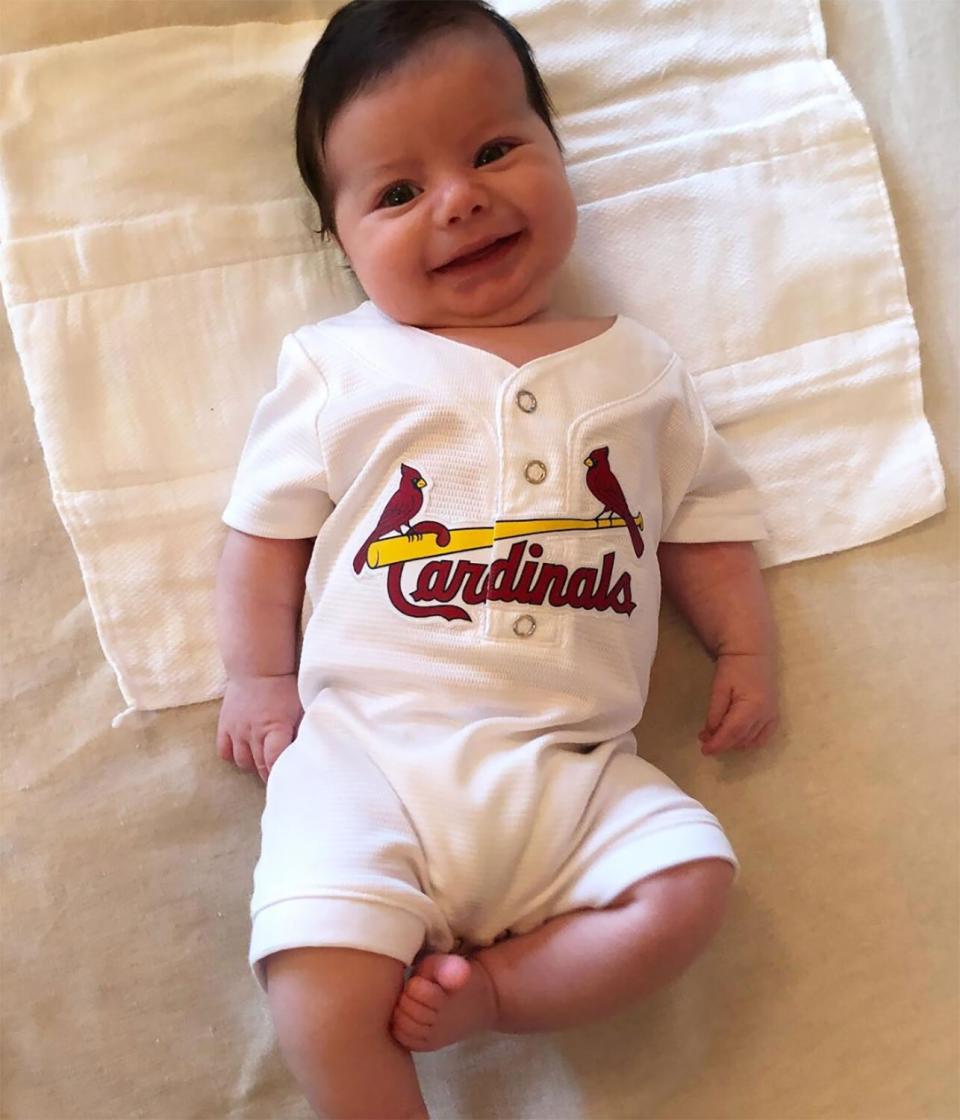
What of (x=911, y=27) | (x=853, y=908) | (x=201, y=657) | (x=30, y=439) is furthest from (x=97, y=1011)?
(x=911, y=27)

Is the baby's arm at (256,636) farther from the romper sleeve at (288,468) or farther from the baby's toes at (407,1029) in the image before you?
the baby's toes at (407,1029)

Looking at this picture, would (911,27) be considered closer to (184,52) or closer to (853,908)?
(184,52)

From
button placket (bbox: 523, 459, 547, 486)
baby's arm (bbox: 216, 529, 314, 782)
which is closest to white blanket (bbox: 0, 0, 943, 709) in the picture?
baby's arm (bbox: 216, 529, 314, 782)

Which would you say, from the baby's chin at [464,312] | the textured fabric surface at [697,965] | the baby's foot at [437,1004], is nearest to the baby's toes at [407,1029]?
the baby's foot at [437,1004]

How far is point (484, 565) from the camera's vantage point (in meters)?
0.83

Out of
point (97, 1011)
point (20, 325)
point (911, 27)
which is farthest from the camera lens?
point (911, 27)

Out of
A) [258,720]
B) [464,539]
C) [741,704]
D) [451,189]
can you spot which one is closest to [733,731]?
[741,704]

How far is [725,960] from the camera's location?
897 mm

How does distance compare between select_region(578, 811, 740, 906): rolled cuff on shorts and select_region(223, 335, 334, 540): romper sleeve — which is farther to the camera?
select_region(223, 335, 334, 540): romper sleeve

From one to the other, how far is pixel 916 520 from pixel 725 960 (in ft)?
1.43

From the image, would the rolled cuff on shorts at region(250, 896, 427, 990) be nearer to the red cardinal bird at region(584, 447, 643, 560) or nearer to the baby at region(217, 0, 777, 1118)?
the baby at region(217, 0, 777, 1118)

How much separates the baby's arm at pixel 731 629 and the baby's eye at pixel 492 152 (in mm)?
359

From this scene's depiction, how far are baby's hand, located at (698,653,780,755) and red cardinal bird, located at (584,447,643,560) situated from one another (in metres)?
0.16

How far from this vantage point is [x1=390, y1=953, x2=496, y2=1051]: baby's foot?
2.38 ft
